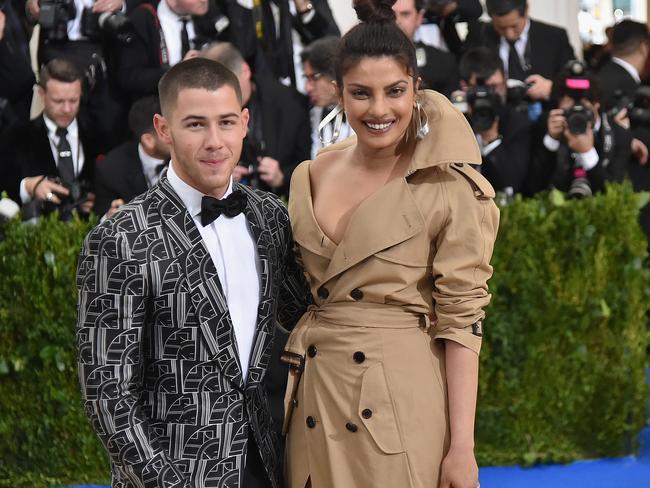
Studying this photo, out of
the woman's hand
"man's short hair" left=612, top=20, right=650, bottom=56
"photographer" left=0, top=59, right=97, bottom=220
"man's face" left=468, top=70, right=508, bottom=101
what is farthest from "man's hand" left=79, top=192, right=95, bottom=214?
"man's short hair" left=612, top=20, right=650, bottom=56

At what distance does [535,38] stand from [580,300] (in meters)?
2.44

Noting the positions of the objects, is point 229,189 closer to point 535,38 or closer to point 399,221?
point 399,221

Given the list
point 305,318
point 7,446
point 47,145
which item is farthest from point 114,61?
point 305,318

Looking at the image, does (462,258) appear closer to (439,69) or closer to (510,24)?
(439,69)

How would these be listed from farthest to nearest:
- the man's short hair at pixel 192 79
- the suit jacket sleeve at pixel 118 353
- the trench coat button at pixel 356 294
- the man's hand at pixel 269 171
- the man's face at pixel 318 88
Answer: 1. the man's face at pixel 318 88
2. the man's hand at pixel 269 171
3. the trench coat button at pixel 356 294
4. the man's short hair at pixel 192 79
5. the suit jacket sleeve at pixel 118 353

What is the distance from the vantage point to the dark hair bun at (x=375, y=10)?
9.31 feet

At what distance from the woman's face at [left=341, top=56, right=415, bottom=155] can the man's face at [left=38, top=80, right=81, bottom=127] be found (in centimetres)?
362

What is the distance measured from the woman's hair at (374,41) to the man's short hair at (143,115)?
3144 millimetres

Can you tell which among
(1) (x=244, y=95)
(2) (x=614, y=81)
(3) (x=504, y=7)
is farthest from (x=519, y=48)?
(1) (x=244, y=95)

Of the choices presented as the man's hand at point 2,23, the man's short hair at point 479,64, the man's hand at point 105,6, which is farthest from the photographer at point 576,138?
the man's hand at point 2,23

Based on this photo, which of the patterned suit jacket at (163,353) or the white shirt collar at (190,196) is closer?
the patterned suit jacket at (163,353)

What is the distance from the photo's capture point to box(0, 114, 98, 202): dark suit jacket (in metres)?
6.26

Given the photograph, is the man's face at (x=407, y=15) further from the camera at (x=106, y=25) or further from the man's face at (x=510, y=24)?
the camera at (x=106, y=25)

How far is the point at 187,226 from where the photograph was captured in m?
2.71
